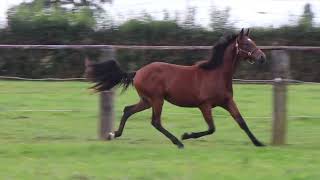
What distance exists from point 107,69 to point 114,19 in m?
11.6

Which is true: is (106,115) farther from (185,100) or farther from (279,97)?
(279,97)

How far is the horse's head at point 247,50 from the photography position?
36.5 feet

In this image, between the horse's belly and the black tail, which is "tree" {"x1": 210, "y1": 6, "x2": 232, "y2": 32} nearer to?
the black tail

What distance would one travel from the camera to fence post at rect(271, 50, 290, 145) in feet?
37.6

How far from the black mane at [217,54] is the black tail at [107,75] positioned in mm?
1103

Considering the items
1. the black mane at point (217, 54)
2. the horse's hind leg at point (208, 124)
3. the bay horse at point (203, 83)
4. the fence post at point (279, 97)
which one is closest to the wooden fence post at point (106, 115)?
the bay horse at point (203, 83)

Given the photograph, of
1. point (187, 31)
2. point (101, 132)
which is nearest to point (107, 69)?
point (101, 132)

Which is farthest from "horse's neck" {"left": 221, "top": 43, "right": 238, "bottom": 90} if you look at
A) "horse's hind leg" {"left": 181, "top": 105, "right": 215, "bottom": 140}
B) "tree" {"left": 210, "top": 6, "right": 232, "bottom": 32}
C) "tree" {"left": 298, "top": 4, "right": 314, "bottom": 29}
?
"tree" {"left": 298, "top": 4, "right": 314, "bottom": 29}

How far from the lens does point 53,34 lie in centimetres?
2278

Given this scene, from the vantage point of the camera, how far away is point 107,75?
11.5 metres

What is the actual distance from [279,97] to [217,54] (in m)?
1.14

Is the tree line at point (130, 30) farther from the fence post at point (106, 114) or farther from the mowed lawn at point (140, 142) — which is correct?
the fence post at point (106, 114)

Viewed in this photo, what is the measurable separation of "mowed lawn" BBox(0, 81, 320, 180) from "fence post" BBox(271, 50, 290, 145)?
27cm

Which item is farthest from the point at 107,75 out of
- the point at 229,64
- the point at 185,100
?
the point at 229,64
